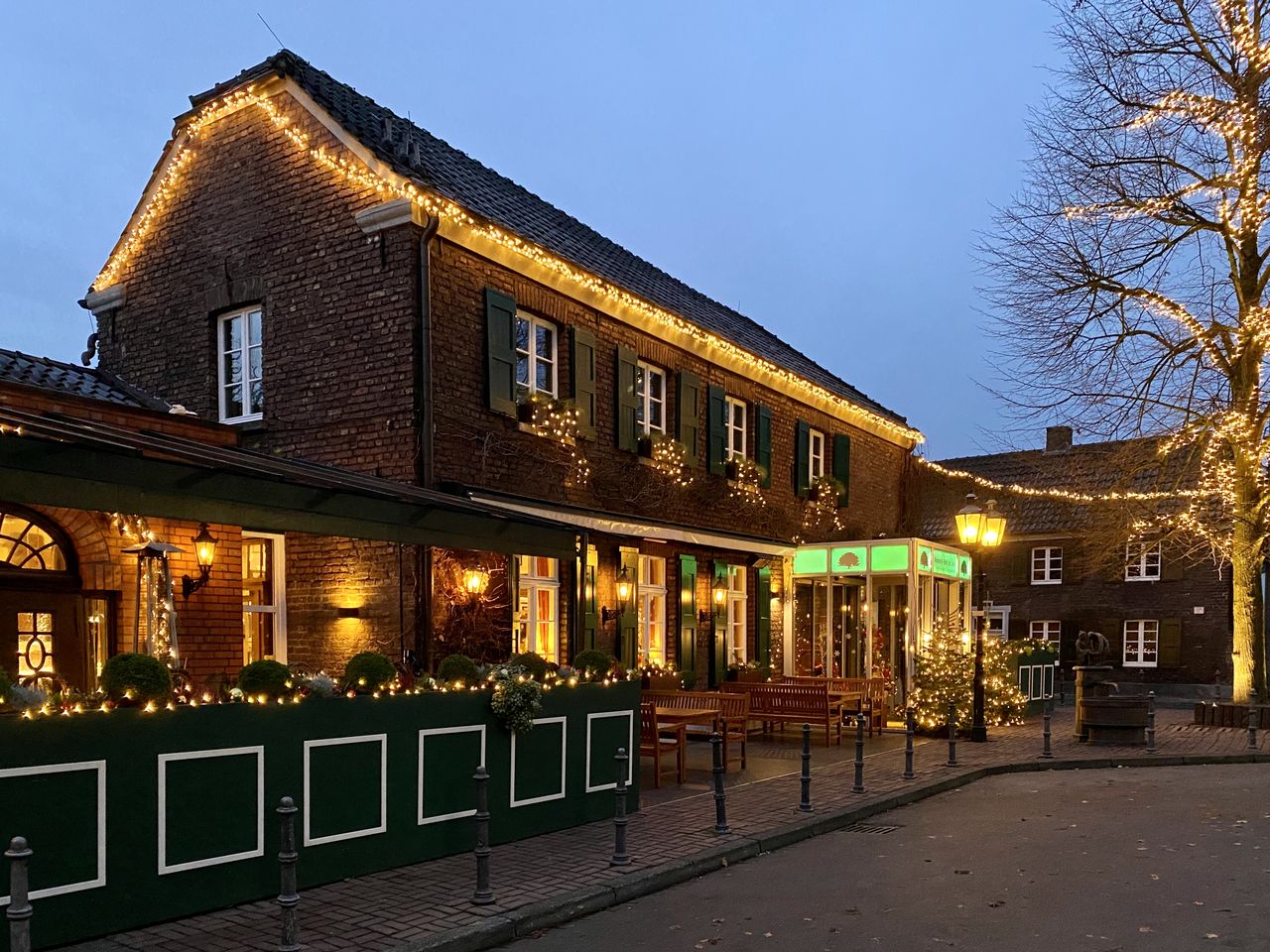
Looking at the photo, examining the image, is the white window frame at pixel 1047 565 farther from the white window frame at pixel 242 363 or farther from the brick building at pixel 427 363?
the white window frame at pixel 242 363

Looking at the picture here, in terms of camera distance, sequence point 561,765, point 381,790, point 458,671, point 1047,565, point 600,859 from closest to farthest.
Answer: point 381,790 < point 600,859 < point 458,671 < point 561,765 < point 1047,565

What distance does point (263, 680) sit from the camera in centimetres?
700

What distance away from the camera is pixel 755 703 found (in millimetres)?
16188

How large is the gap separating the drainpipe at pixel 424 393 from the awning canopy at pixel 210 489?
7.27 feet

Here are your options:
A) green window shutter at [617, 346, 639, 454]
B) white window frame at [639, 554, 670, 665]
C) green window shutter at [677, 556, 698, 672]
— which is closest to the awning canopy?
green window shutter at [617, 346, 639, 454]

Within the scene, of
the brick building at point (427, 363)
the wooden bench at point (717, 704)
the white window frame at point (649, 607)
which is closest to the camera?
the brick building at point (427, 363)

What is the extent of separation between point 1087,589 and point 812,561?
16029mm

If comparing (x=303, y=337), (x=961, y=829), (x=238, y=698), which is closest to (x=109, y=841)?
(x=238, y=698)

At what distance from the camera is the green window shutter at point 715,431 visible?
18.5 meters

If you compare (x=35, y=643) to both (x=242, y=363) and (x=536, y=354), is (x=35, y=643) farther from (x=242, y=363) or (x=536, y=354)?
(x=536, y=354)

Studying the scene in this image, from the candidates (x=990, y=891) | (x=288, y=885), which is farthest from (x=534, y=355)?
(x=288, y=885)

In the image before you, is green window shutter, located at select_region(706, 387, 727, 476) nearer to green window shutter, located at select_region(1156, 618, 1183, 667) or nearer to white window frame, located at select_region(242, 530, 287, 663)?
white window frame, located at select_region(242, 530, 287, 663)

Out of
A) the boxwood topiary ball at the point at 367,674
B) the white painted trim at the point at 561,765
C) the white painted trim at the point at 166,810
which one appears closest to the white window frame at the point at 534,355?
the white painted trim at the point at 561,765

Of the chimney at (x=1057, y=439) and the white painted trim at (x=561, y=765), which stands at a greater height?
the chimney at (x=1057, y=439)
